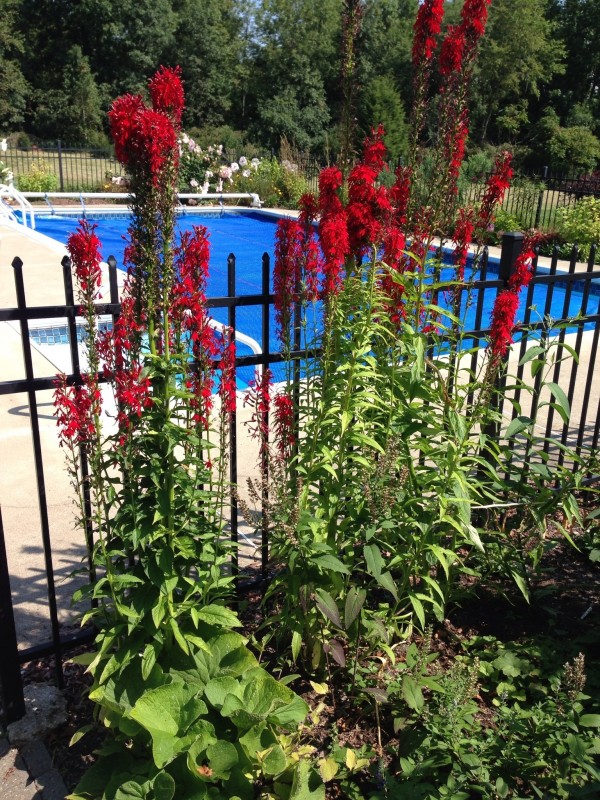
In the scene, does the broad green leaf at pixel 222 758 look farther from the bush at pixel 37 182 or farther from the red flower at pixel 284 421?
the bush at pixel 37 182

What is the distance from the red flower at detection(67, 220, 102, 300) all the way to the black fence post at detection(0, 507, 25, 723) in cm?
97

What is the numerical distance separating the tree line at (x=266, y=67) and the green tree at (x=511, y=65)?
0.07m

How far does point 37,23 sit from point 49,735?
138 feet

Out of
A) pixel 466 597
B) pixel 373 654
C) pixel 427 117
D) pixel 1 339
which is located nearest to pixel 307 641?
pixel 373 654

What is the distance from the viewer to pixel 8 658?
92.4 inches

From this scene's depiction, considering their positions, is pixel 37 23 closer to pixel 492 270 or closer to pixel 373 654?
pixel 492 270

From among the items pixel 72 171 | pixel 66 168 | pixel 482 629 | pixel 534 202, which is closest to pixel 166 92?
pixel 482 629

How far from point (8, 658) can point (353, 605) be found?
3.91ft

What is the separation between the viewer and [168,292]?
2.06 meters

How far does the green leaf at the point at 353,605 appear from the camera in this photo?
228 cm

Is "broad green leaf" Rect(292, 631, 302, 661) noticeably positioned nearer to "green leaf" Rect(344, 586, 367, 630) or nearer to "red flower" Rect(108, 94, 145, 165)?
"green leaf" Rect(344, 586, 367, 630)

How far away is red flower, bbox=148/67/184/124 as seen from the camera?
6.47 feet

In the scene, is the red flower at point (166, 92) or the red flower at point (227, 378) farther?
the red flower at point (227, 378)

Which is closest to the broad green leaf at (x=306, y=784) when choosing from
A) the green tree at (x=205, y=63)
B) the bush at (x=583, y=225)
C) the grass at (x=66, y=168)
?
the bush at (x=583, y=225)
